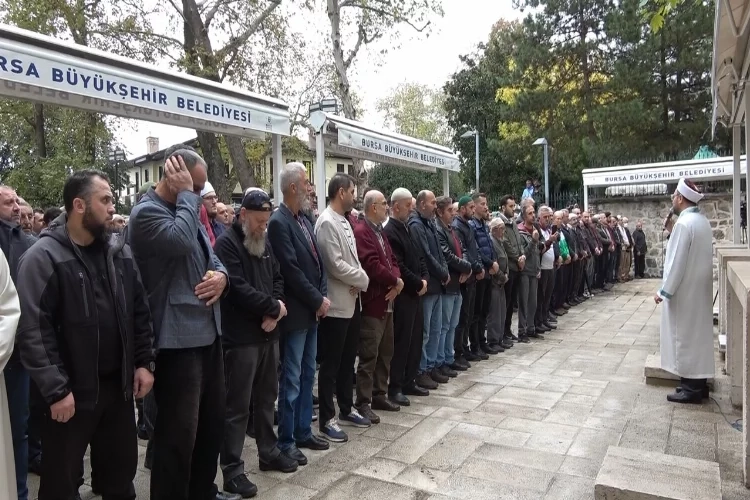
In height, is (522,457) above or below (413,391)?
below

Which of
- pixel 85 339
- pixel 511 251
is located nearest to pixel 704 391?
pixel 511 251

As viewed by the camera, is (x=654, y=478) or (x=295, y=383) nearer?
(x=654, y=478)

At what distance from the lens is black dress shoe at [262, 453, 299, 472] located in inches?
151

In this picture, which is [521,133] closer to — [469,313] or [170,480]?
[469,313]

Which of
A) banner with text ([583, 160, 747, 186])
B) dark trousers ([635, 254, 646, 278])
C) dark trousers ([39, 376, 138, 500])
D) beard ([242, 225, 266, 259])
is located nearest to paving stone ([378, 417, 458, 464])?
beard ([242, 225, 266, 259])

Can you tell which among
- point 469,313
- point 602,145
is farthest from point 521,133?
point 469,313

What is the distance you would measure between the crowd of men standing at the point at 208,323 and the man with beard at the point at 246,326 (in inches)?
0.4

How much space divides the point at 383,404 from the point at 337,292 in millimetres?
1345

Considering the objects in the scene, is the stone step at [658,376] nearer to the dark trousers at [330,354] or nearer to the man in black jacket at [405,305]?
the man in black jacket at [405,305]

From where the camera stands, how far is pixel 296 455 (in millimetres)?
3961

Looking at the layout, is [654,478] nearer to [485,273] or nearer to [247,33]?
[485,273]

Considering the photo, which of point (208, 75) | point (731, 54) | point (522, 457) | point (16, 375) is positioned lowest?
point (522, 457)

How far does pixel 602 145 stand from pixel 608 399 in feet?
51.8

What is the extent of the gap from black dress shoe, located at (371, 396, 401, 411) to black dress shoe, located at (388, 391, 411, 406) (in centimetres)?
11
